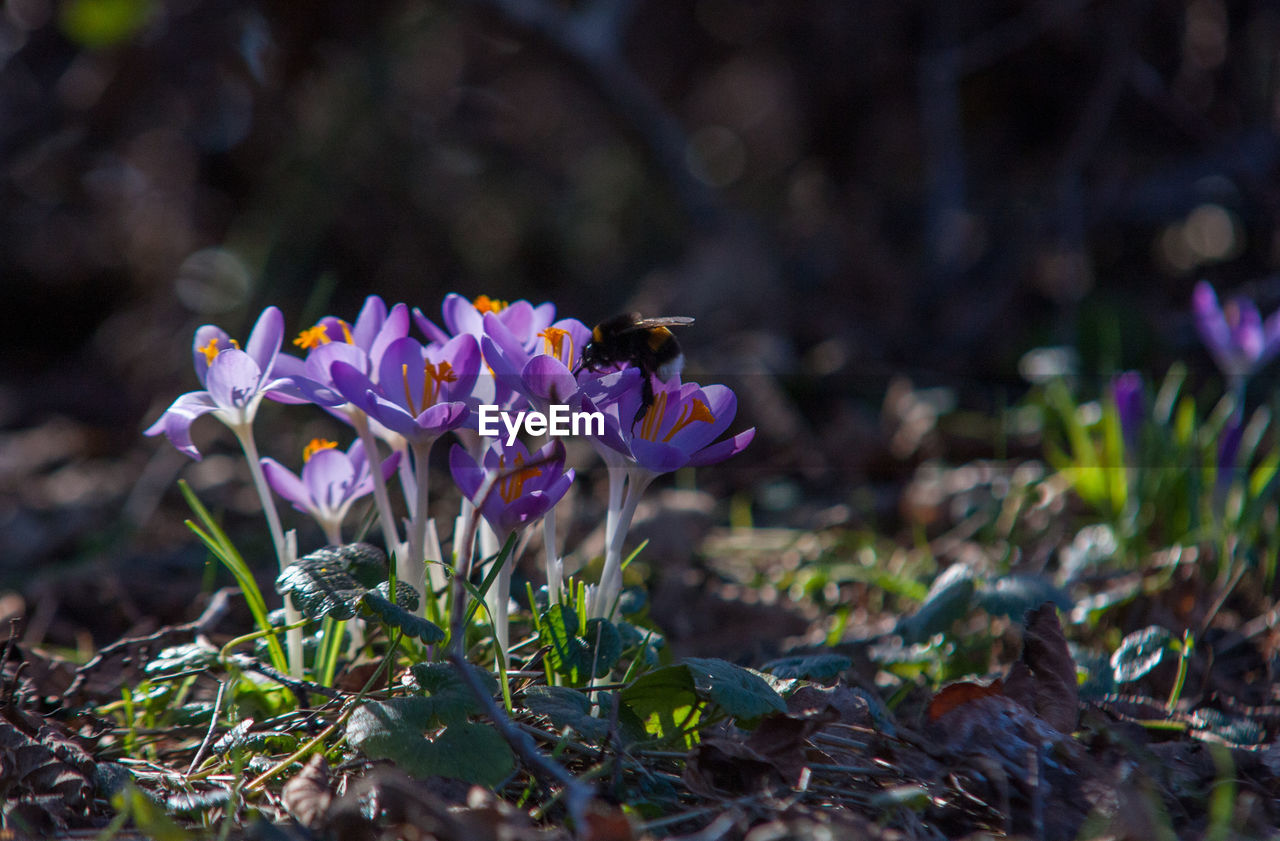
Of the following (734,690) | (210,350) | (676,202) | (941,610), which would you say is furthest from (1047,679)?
(676,202)

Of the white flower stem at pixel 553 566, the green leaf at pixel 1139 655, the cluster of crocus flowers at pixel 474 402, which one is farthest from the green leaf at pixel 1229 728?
the white flower stem at pixel 553 566

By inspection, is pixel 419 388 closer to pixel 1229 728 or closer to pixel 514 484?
pixel 514 484

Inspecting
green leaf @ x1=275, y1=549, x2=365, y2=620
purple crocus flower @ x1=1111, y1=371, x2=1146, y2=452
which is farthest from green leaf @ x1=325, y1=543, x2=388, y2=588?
purple crocus flower @ x1=1111, y1=371, x2=1146, y2=452

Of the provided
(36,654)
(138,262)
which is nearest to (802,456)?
(36,654)

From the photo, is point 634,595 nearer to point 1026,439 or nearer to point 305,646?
point 305,646

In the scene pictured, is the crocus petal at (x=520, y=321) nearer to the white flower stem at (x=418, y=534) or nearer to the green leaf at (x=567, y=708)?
the white flower stem at (x=418, y=534)

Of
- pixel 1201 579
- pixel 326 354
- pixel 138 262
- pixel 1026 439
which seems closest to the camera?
pixel 326 354
